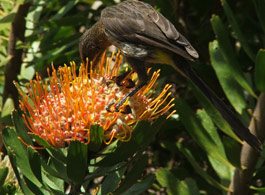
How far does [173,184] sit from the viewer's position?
80.6 inches

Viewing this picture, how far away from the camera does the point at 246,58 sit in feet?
9.60

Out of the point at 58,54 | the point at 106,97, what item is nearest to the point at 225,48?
the point at 106,97

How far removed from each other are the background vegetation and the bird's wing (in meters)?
0.26

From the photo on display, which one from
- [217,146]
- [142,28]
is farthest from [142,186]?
[142,28]

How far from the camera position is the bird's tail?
74.5 inches

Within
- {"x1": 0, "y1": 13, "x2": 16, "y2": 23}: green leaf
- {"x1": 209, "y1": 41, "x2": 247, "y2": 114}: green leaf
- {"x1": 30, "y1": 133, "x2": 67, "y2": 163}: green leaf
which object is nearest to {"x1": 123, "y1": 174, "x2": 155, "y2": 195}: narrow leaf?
{"x1": 30, "y1": 133, "x2": 67, "y2": 163}: green leaf

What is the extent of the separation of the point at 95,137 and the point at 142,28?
613mm

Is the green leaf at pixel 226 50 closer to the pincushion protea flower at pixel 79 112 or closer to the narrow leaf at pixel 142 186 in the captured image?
the pincushion protea flower at pixel 79 112

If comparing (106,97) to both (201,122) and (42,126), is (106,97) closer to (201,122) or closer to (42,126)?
(42,126)

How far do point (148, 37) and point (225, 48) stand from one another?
0.38 metres

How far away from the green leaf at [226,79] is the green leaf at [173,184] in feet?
1.43

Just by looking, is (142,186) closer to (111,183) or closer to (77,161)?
(111,183)

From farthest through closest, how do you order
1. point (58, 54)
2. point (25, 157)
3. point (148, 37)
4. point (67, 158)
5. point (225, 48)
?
point (58, 54)
point (225, 48)
point (148, 37)
point (25, 157)
point (67, 158)

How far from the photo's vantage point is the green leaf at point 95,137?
1.57 m
